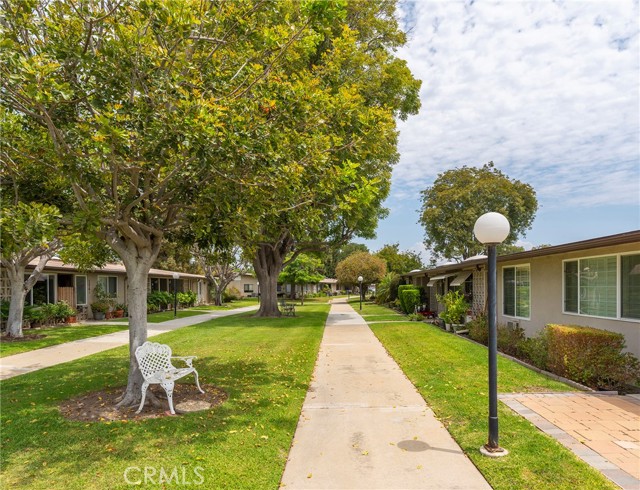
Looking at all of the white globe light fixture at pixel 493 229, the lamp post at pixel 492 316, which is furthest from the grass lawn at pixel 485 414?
the white globe light fixture at pixel 493 229

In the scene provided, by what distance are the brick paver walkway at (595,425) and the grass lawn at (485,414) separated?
19 centimetres

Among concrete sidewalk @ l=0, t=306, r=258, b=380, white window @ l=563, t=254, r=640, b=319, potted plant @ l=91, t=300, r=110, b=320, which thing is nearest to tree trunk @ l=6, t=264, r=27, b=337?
concrete sidewalk @ l=0, t=306, r=258, b=380

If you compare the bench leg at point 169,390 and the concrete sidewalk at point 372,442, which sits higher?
the bench leg at point 169,390

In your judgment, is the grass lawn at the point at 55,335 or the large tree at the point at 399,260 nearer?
the grass lawn at the point at 55,335

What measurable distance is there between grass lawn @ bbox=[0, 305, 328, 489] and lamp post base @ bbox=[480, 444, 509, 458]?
2.18 meters

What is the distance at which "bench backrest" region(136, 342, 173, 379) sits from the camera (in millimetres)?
6520

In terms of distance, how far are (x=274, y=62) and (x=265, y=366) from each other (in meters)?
6.46

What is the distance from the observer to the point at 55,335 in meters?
16.0

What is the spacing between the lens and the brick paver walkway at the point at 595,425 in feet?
14.7

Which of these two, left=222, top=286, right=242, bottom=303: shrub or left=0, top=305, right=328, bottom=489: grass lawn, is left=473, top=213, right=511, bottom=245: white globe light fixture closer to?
left=0, top=305, right=328, bottom=489: grass lawn

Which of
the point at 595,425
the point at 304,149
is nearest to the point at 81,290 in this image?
the point at 304,149

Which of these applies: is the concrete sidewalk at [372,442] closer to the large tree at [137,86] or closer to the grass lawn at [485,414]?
the grass lawn at [485,414]

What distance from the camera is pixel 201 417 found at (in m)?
6.13

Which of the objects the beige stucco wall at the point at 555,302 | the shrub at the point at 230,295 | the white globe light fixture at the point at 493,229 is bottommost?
the shrub at the point at 230,295
